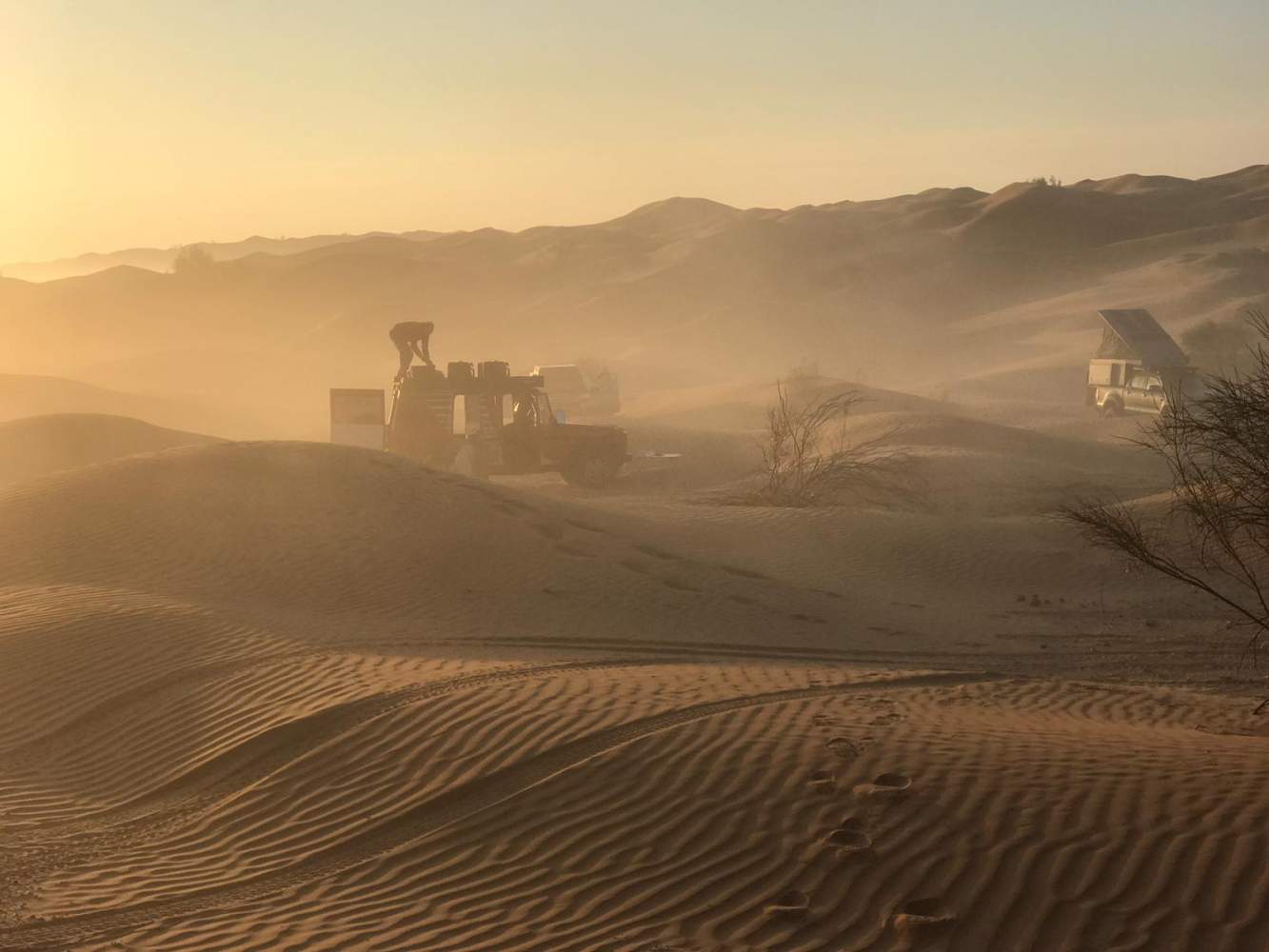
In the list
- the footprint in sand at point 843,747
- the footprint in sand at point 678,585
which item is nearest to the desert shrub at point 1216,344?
the footprint in sand at point 678,585

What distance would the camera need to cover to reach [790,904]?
22.0 feet

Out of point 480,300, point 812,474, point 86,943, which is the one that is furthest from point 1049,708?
point 480,300

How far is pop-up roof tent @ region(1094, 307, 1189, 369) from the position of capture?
42.9m

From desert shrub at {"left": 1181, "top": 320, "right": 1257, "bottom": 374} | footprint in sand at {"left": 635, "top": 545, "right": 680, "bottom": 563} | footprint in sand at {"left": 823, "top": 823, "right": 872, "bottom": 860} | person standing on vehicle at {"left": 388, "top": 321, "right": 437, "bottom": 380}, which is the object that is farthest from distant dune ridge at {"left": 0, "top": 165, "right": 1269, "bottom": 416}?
footprint in sand at {"left": 823, "top": 823, "right": 872, "bottom": 860}

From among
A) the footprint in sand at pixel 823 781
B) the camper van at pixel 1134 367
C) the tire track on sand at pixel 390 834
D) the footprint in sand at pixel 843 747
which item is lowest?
the tire track on sand at pixel 390 834

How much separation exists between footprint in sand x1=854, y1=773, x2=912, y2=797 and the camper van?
3549 cm

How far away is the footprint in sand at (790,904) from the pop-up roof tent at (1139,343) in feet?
128

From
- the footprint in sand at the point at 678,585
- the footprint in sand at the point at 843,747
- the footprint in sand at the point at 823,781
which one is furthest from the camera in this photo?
the footprint in sand at the point at 678,585

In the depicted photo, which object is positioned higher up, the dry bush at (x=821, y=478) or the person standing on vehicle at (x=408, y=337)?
the person standing on vehicle at (x=408, y=337)

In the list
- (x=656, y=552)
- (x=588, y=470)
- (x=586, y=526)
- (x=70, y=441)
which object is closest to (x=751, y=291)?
(x=70, y=441)

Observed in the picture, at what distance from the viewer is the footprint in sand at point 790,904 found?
21.6 ft

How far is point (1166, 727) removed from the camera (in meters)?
10.1

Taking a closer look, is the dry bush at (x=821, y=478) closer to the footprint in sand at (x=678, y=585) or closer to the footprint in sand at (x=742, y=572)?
the footprint in sand at (x=742, y=572)

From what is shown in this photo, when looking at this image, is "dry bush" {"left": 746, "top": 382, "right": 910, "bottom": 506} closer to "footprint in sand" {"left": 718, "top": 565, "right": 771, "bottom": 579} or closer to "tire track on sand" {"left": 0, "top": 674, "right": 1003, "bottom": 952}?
"footprint in sand" {"left": 718, "top": 565, "right": 771, "bottom": 579}
